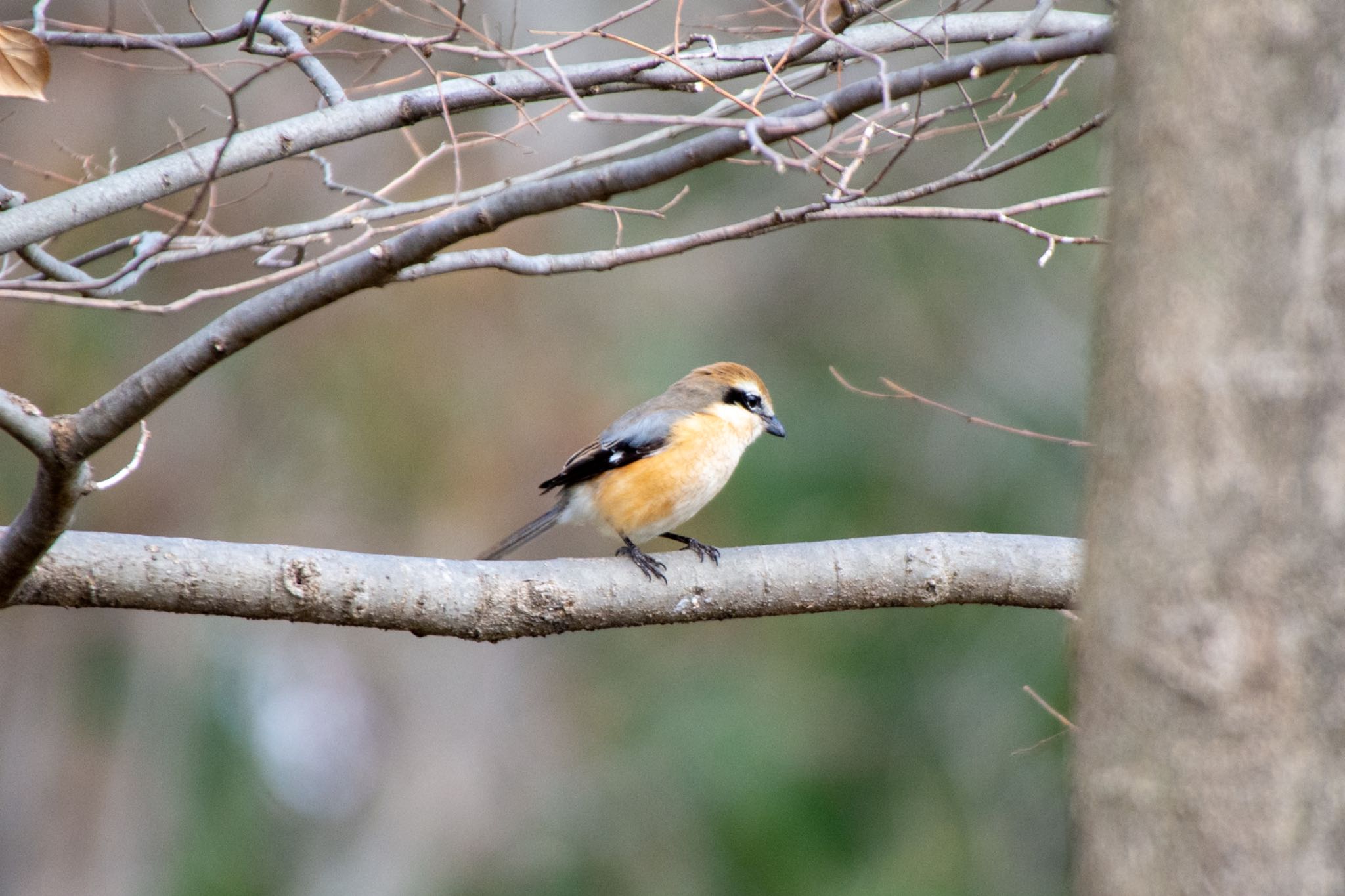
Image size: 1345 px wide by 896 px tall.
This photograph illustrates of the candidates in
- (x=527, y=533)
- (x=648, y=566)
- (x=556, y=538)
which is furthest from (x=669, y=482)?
(x=556, y=538)

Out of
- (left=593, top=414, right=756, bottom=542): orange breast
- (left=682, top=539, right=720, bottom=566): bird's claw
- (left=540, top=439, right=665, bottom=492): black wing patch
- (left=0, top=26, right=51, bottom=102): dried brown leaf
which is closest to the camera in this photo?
(left=0, top=26, right=51, bottom=102): dried brown leaf

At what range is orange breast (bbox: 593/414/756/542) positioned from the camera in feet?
17.1

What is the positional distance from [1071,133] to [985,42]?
1.08 meters

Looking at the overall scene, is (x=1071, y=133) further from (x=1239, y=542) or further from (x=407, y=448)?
(x=407, y=448)

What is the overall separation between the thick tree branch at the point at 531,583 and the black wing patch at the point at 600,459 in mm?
1284

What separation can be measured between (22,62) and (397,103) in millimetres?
930

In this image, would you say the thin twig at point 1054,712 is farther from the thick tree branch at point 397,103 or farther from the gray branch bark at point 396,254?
the thick tree branch at point 397,103

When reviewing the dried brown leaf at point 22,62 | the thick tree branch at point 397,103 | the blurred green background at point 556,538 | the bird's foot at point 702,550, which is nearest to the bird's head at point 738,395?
the bird's foot at point 702,550

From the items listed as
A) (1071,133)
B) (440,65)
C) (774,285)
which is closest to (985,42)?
(1071,133)

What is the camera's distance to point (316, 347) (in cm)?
984

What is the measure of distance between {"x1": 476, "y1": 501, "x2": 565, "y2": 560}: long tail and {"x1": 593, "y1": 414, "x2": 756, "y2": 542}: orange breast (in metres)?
0.20

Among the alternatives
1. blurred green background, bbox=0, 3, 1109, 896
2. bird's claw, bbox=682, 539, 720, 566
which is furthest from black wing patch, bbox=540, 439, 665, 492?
blurred green background, bbox=0, 3, 1109, 896

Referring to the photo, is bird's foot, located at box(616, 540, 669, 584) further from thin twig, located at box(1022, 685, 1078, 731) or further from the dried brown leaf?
the dried brown leaf

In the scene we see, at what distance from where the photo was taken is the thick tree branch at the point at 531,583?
129 inches
